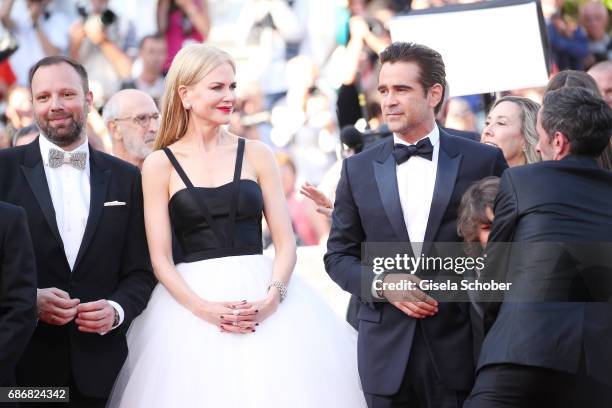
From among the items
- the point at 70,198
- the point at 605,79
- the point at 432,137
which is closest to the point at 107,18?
the point at 605,79

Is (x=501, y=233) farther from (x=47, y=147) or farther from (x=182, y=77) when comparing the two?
(x=47, y=147)

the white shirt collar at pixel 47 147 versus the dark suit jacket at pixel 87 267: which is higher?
the white shirt collar at pixel 47 147

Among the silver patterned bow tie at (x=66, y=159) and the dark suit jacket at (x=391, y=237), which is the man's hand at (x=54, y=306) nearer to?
the silver patterned bow tie at (x=66, y=159)

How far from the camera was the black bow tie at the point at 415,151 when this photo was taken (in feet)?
16.0

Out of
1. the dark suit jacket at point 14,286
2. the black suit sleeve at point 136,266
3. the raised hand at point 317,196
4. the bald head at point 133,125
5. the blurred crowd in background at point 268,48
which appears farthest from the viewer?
the blurred crowd in background at point 268,48

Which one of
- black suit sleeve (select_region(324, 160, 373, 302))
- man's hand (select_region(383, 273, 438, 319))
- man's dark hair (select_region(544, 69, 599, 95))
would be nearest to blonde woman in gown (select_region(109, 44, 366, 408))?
black suit sleeve (select_region(324, 160, 373, 302))

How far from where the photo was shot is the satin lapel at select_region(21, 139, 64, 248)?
4.83m

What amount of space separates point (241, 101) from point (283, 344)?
6568 mm

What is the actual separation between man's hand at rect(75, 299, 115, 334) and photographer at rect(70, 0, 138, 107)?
6.56 m

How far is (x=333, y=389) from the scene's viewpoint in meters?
4.93

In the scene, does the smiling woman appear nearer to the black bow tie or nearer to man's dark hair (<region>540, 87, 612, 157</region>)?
the black bow tie

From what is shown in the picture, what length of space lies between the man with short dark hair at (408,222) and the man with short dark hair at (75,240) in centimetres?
93

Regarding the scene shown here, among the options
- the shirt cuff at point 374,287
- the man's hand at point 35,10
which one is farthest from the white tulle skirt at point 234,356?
the man's hand at point 35,10

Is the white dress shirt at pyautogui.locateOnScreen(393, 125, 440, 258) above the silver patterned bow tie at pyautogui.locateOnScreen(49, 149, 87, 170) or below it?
below
